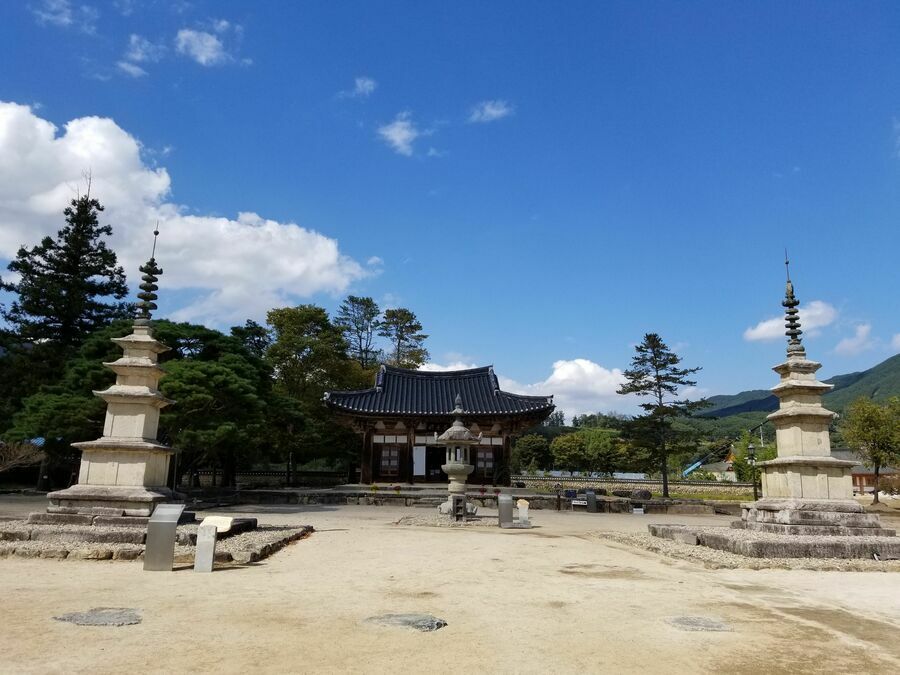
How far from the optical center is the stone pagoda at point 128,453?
10.8 meters

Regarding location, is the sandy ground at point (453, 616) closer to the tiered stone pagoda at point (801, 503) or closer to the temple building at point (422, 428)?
the tiered stone pagoda at point (801, 503)

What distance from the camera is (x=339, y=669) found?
3992mm

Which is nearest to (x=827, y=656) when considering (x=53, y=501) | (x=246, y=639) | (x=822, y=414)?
(x=246, y=639)

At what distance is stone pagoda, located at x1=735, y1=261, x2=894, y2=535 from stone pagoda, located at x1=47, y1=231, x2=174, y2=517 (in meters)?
12.2

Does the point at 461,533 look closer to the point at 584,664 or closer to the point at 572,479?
the point at 584,664

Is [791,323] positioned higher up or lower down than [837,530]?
higher up

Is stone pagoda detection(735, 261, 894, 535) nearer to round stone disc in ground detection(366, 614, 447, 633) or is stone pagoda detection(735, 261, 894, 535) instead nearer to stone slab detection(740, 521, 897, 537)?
stone slab detection(740, 521, 897, 537)

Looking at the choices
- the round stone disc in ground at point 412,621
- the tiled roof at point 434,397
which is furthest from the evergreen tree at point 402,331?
the round stone disc in ground at point 412,621

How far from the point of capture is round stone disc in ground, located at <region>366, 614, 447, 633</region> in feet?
17.0

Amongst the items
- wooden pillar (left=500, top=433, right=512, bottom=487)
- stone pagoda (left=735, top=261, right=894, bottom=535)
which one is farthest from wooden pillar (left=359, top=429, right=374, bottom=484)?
stone pagoda (left=735, top=261, right=894, bottom=535)

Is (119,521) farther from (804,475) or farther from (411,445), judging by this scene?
(411,445)

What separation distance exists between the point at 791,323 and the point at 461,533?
915cm

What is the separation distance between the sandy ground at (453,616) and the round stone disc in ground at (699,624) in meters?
0.09

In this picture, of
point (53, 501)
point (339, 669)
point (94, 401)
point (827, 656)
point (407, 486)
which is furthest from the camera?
point (407, 486)
